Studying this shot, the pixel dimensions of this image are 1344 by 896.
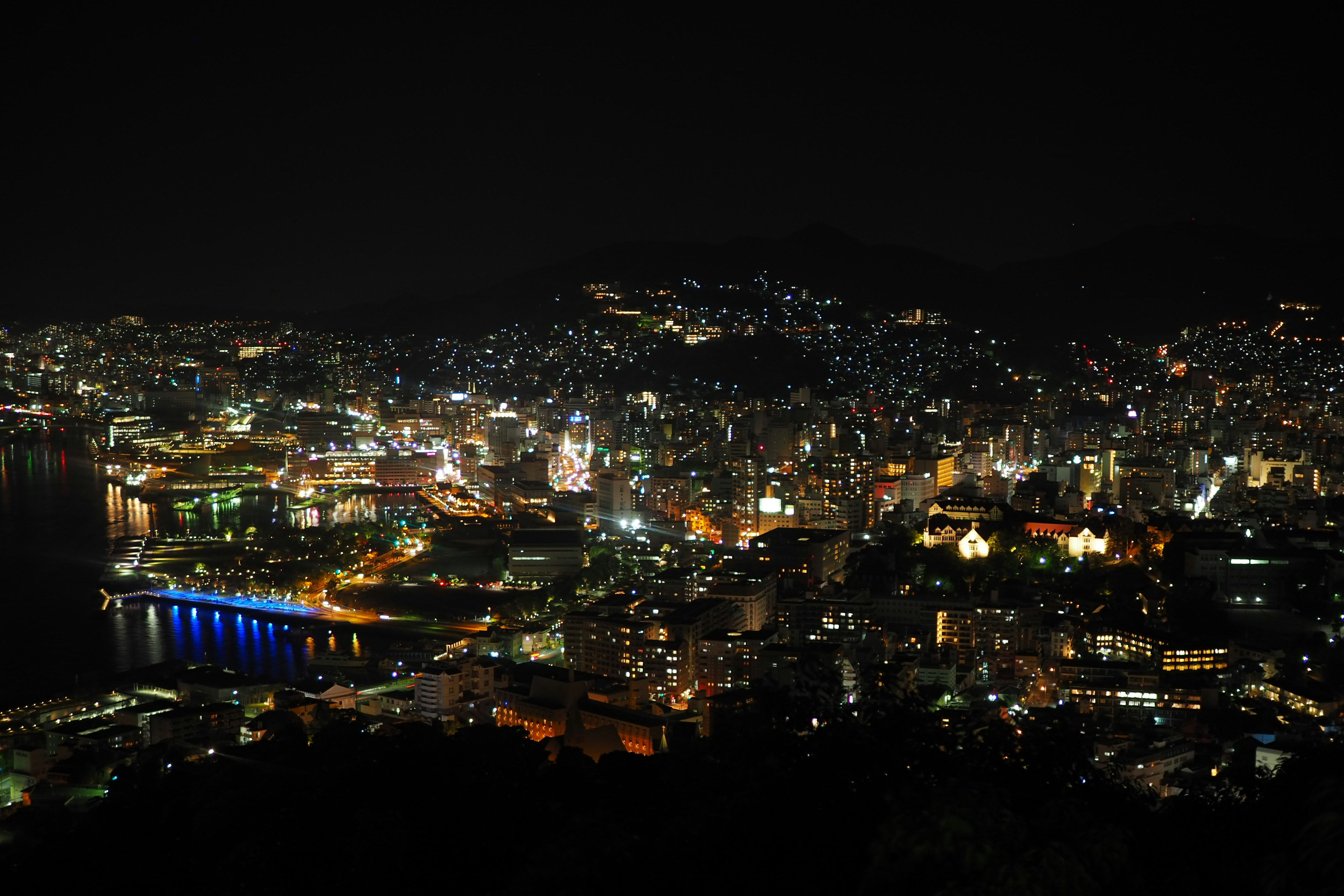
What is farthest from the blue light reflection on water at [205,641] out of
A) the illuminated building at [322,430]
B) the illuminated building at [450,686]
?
the illuminated building at [322,430]

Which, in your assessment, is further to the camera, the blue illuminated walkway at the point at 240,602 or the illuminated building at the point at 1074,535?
the blue illuminated walkway at the point at 240,602

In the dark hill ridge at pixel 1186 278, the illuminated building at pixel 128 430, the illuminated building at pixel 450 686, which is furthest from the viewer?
the dark hill ridge at pixel 1186 278

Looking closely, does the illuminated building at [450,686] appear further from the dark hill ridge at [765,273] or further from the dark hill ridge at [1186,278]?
the dark hill ridge at [765,273]

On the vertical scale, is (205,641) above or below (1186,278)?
below

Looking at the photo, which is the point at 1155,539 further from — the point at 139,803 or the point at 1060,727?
the point at 139,803

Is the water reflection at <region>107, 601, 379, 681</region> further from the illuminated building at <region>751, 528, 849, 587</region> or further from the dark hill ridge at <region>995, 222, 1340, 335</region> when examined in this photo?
the dark hill ridge at <region>995, 222, 1340, 335</region>

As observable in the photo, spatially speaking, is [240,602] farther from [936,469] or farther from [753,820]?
[753,820]

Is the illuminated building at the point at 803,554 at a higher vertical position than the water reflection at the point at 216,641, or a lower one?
higher

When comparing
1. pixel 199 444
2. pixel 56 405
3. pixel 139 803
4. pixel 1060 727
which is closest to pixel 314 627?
pixel 139 803

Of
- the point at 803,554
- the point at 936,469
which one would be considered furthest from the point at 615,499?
the point at 803,554

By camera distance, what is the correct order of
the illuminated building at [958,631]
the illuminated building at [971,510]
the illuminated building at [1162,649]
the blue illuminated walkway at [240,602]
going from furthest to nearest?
the illuminated building at [971,510]
the blue illuminated walkway at [240,602]
the illuminated building at [958,631]
the illuminated building at [1162,649]

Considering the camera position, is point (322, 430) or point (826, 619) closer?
point (826, 619)

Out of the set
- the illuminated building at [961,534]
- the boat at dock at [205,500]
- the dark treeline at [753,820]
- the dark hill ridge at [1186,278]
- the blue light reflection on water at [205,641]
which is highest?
the dark hill ridge at [1186,278]
